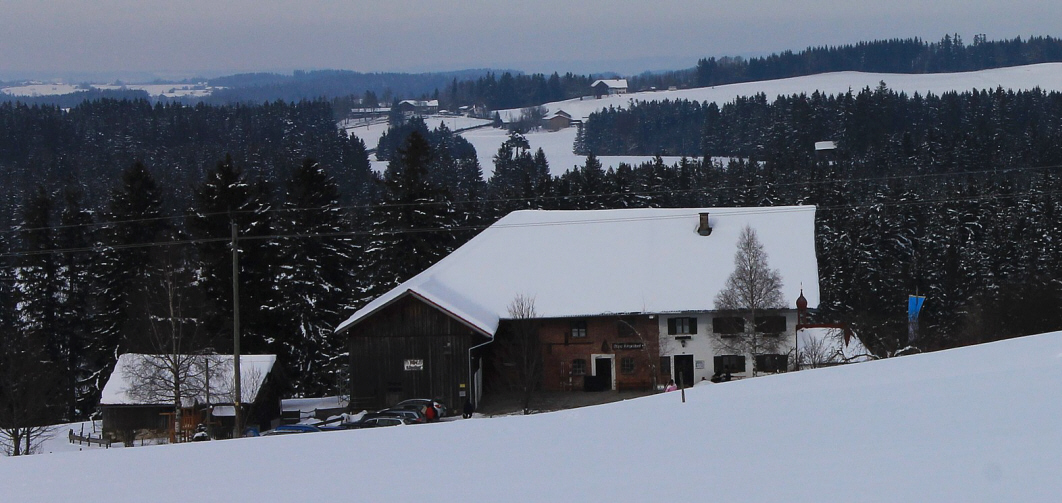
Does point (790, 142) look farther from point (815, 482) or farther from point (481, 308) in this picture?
point (815, 482)

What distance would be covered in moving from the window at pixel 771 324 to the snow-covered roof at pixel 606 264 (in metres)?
0.97

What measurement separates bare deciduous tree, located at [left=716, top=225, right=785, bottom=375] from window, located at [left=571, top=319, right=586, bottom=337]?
4.54 m

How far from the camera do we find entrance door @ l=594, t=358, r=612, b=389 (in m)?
32.2

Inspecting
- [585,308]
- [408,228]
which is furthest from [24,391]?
[585,308]

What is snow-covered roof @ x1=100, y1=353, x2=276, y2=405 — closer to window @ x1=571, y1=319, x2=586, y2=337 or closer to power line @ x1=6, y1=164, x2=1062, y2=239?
power line @ x1=6, y1=164, x2=1062, y2=239

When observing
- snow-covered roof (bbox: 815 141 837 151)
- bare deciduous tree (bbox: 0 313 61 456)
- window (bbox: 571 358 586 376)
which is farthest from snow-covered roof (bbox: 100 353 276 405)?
snow-covered roof (bbox: 815 141 837 151)

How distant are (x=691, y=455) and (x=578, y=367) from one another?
1004 inches

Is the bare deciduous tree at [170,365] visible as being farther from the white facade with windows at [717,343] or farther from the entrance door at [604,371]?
the white facade with windows at [717,343]

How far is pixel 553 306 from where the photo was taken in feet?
106

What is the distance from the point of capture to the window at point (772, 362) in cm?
3009

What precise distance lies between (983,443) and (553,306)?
25916mm

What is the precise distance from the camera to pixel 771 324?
30922 millimetres

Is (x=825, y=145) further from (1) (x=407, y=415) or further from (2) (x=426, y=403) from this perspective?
(1) (x=407, y=415)

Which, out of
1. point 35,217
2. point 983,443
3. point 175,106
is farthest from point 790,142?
point 983,443
